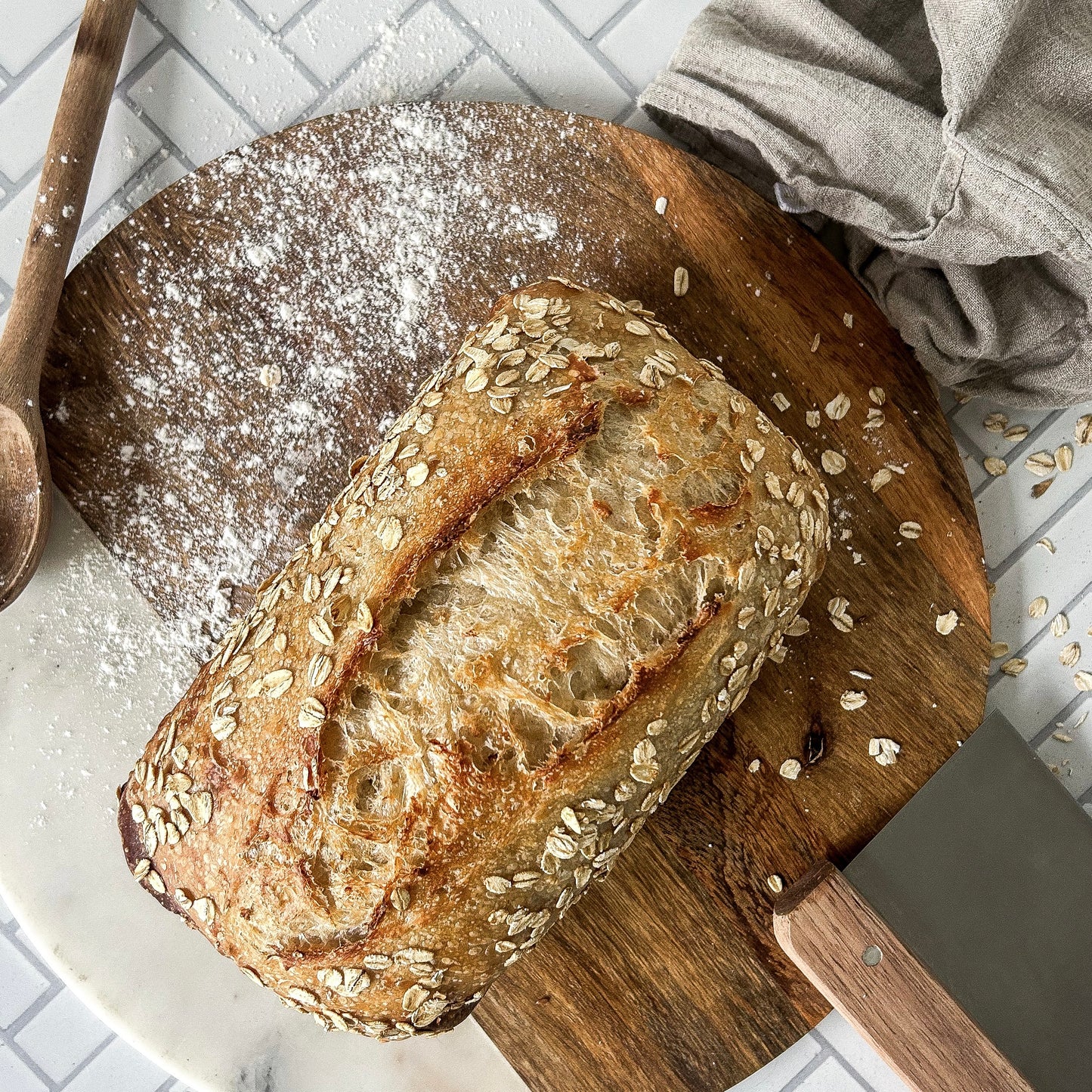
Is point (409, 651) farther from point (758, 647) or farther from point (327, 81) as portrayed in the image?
point (327, 81)

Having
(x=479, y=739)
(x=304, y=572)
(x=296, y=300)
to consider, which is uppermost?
(x=296, y=300)

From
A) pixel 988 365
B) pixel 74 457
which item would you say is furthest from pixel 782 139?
pixel 74 457

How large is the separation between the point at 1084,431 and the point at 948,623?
43 centimetres

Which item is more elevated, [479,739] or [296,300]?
[296,300]

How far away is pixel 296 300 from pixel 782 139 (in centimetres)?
80

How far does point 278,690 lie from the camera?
3.90 feet

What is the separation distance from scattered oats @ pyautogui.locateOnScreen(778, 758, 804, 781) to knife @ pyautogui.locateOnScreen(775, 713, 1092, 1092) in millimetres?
141

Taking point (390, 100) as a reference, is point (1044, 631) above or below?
below

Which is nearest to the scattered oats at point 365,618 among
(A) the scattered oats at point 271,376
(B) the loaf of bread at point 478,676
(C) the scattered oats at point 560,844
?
(B) the loaf of bread at point 478,676

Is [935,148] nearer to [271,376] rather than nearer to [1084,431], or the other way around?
[1084,431]

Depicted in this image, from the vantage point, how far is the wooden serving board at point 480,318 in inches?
59.2

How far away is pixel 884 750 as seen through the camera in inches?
58.8

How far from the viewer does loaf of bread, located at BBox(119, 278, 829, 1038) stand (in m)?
1.15

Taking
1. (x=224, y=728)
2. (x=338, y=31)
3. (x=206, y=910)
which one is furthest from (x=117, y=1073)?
(x=338, y=31)
